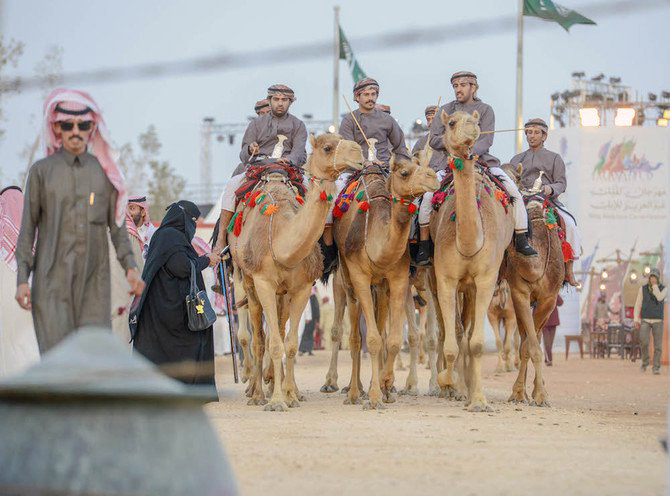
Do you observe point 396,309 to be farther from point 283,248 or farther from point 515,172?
point 515,172

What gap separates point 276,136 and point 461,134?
3034mm

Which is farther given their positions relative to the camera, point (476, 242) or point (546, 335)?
point (546, 335)

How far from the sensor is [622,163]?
43844 mm

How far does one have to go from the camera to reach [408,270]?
44.5 feet

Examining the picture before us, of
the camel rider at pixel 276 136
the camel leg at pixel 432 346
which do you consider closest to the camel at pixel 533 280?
the camel leg at pixel 432 346

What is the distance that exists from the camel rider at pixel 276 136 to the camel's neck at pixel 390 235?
5.18 feet

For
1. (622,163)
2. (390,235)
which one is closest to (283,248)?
(390,235)

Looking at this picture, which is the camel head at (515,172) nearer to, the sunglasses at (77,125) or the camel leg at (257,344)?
the camel leg at (257,344)

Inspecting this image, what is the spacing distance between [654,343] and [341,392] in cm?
1169

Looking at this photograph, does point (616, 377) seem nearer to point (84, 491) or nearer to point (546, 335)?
point (546, 335)

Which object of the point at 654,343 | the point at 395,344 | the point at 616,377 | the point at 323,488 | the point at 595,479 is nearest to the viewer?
the point at 323,488

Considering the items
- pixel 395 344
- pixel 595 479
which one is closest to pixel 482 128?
pixel 395 344

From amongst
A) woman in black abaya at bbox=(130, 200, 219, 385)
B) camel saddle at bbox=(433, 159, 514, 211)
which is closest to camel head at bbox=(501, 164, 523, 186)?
camel saddle at bbox=(433, 159, 514, 211)

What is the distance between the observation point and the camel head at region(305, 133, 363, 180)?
12227mm
